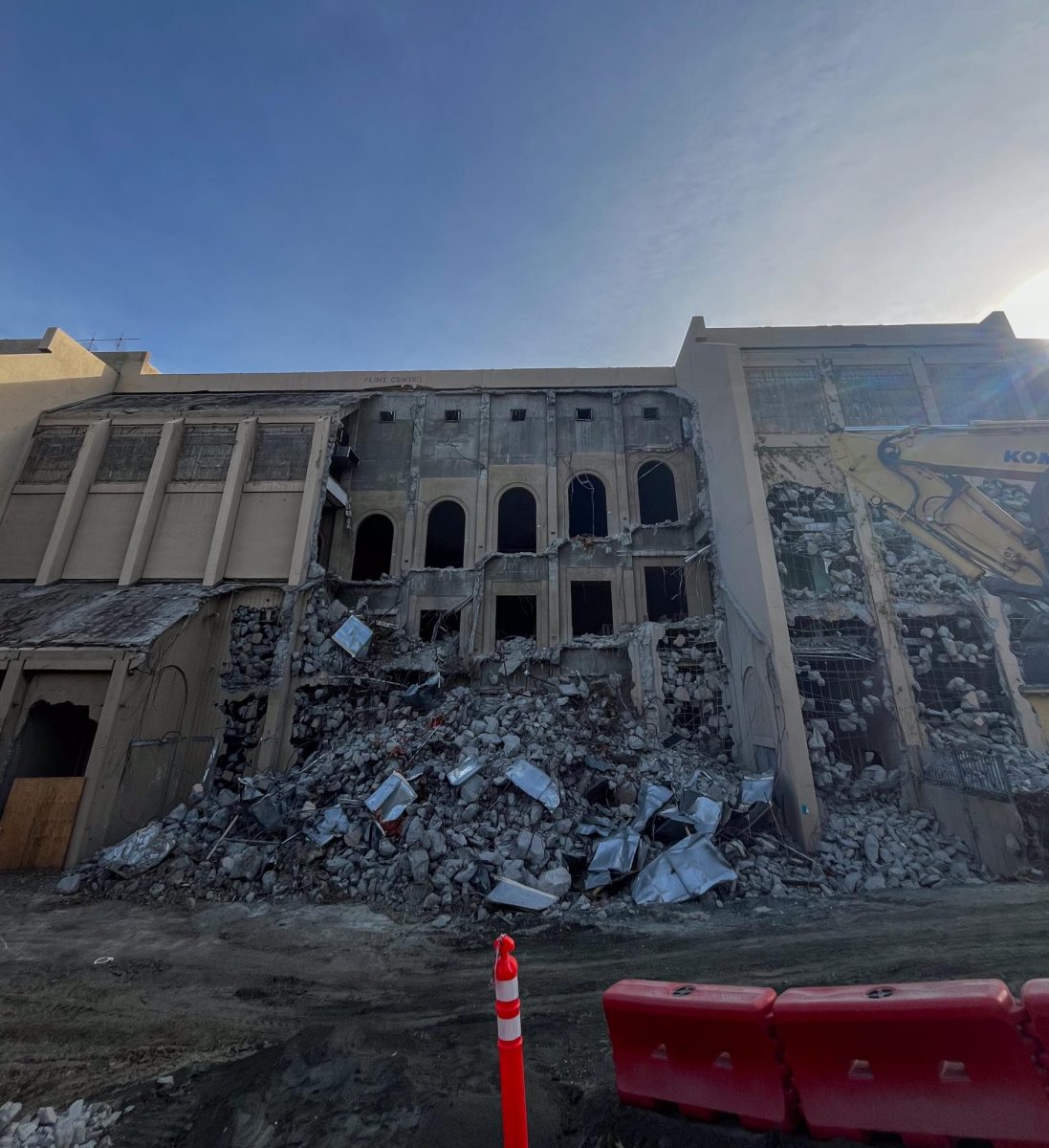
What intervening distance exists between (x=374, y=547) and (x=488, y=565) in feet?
11.2

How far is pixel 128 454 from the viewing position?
43.7 feet

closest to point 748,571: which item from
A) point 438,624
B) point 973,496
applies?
point 973,496

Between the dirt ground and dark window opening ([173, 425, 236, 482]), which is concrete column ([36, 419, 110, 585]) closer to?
dark window opening ([173, 425, 236, 482])

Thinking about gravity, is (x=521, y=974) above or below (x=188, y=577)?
below

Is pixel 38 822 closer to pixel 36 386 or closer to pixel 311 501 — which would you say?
pixel 311 501

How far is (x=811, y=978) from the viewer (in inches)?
161

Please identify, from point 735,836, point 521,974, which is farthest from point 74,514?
point 735,836

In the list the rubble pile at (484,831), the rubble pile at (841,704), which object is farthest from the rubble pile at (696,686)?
the rubble pile at (841,704)

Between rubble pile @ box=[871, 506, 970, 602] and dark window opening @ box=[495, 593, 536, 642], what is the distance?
7.81 m

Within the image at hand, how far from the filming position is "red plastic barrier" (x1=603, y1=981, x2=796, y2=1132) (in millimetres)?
2244

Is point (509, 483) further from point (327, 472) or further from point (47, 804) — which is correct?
point (47, 804)

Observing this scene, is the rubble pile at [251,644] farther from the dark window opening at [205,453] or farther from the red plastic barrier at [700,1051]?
the red plastic barrier at [700,1051]

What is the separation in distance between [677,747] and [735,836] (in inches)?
111

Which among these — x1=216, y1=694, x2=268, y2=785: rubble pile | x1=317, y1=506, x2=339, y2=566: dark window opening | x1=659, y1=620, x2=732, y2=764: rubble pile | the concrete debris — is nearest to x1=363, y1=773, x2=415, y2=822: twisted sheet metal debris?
the concrete debris
